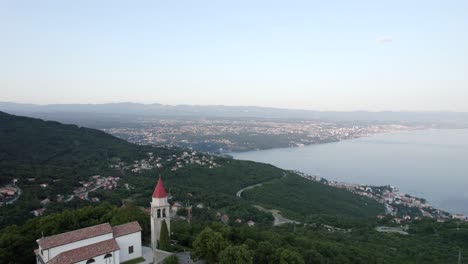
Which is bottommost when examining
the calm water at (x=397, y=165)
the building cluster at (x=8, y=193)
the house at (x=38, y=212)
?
the calm water at (x=397, y=165)

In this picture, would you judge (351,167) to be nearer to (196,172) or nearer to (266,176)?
(266,176)

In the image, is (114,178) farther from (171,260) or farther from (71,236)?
(171,260)

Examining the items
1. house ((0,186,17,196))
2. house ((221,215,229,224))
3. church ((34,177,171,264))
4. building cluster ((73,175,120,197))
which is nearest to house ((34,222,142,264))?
church ((34,177,171,264))

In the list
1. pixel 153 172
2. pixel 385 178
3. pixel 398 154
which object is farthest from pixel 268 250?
pixel 398 154

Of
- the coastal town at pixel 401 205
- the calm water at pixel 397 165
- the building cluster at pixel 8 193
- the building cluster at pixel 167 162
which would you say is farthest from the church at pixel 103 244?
the calm water at pixel 397 165

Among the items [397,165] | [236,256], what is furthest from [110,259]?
[397,165]

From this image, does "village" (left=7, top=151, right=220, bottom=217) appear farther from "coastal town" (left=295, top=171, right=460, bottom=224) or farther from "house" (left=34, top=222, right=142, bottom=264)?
"coastal town" (left=295, top=171, right=460, bottom=224)

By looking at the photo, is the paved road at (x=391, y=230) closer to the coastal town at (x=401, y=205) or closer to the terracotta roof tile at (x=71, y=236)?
the coastal town at (x=401, y=205)
